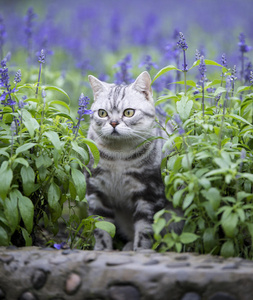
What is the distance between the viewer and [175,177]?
8.33ft

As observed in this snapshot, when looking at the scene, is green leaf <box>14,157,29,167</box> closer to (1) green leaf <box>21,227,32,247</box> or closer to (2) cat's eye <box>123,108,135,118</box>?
Answer: (1) green leaf <box>21,227,32,247</box>

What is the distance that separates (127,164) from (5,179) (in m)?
1.02

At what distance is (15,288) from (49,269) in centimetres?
23

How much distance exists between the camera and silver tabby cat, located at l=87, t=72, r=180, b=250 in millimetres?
3123

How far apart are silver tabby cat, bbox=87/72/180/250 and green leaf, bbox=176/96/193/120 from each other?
467 mm

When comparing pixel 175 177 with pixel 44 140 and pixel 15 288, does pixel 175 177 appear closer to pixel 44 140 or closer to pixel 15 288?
pixel 44 140

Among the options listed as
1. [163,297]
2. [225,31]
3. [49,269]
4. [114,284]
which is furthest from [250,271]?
[225,31]

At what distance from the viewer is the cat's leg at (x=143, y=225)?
309 centimetres

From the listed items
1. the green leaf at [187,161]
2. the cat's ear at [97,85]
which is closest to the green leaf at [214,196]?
the green leaf at [187,161]

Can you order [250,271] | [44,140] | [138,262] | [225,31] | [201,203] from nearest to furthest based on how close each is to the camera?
[250,271] → [138,262] → [201,203] → [44,140] → [225,31]

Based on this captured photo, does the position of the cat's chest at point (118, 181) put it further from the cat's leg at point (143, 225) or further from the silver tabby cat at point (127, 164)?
the cat's leg at point (143, 225)

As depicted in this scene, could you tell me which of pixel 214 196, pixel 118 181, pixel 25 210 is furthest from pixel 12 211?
pixel 214 196

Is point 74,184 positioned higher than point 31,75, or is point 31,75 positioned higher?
point 31,75

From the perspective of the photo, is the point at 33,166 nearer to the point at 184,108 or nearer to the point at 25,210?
the point at 25,210
